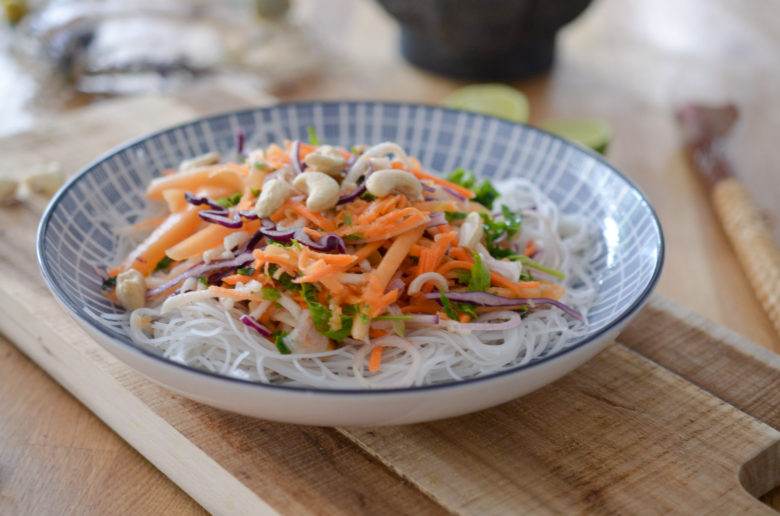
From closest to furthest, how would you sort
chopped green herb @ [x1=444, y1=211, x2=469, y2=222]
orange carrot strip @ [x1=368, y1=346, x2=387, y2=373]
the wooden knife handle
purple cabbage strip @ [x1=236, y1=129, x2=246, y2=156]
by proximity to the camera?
orange carrot strip @ [x1=368, y1=346, x2=387, y2=373]
chopped green herb @ [x1=444, y1=211, x2=469, y2=222]
purple cabbage strip @ [x1=236, y1=129, x2=246, y2=156]
the wooden knife handle

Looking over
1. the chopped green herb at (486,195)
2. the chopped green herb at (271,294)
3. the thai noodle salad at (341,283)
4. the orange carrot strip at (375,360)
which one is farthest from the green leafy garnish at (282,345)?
the chopped green herb at (486,195)

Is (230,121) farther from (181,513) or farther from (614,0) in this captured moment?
(614,0)

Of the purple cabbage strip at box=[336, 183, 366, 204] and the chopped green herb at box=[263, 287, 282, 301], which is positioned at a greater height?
the purple cabbage strip at box=[336, 183, 366, 204]

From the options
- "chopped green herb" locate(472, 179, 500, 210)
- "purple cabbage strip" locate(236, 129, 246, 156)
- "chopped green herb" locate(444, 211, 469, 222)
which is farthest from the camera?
"purple cabbage strip" locate(236, 129, 246, 156)

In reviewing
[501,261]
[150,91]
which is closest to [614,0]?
[150,91]

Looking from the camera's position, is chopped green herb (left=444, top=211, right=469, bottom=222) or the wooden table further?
chopped green herb (left=444, top=211, right=469, bottom=222)

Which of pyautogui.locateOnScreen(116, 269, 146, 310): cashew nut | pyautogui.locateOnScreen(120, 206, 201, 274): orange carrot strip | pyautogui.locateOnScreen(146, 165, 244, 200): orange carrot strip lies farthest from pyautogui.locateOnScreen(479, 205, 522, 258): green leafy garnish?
pyautogui.locateOnScreen(116, 269, 146, 310): cashew nut

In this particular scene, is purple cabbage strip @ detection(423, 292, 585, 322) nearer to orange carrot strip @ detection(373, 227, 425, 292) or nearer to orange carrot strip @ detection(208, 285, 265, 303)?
orange carrot strip @ detection(373, 227, 425, 292)

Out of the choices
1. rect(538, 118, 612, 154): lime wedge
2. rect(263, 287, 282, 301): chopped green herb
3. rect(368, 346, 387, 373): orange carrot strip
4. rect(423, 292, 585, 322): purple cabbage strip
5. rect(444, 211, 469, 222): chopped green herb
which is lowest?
rect(368, 346, 387, 373): orange carrot strip
